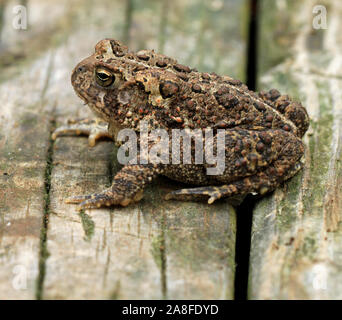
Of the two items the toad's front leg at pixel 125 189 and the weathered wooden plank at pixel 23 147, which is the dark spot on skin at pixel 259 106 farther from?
the weathered wooden plank at pixel 23 147

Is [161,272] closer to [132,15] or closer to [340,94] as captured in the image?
[340,94]

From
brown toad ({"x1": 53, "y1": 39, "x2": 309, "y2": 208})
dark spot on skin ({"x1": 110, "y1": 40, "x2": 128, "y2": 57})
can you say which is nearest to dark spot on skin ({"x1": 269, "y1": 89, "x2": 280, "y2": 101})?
brown toad ({"x1": 53, "y1": 39, "x2": 309, "y2": 208})

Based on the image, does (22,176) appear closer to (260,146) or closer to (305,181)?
(260,146)

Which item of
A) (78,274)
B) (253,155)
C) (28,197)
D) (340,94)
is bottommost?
(78,274)

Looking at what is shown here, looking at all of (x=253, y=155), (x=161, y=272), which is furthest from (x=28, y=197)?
(x=253, y=155)

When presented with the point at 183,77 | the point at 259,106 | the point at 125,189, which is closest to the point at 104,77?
the point at 183,77

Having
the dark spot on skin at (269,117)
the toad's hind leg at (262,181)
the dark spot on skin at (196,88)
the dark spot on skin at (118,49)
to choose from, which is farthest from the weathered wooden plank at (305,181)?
the dark spot on skin at (118,49)
